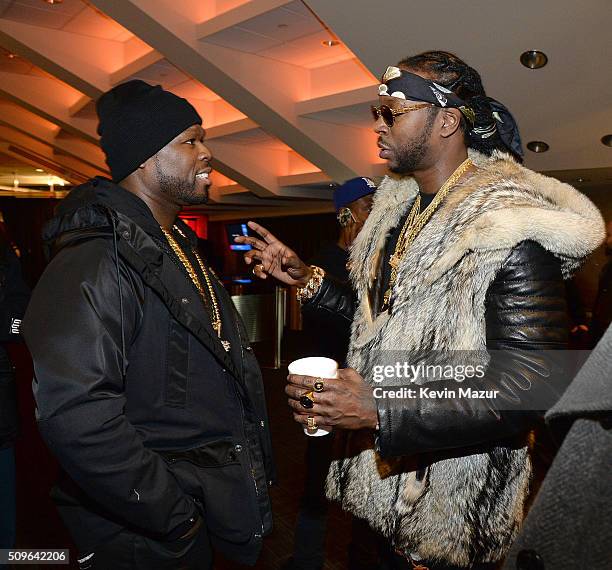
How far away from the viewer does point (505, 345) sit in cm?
136

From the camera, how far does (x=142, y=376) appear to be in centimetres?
151

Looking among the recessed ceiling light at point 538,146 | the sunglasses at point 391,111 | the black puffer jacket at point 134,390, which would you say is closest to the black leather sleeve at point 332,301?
the black puffer jacket at point 134,390

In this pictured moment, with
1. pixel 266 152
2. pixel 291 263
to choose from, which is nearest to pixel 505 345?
pixel 291 263

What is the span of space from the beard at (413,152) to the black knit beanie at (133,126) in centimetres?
77

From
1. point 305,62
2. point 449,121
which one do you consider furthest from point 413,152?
point 305,62

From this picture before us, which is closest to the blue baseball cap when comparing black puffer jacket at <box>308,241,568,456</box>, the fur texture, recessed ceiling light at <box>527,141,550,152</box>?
the fur texture

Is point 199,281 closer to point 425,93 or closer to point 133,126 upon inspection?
point 133,126

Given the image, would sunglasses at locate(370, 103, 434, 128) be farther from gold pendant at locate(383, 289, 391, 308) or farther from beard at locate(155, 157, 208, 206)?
beard at locate(155, 157, 208, 206)

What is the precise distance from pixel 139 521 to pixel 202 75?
5.99 m

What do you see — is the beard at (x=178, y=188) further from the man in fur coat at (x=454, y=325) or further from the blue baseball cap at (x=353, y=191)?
the blue baseball cap at (x=353, y=191)

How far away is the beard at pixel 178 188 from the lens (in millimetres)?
1801

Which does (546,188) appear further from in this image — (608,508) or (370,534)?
(370,534)

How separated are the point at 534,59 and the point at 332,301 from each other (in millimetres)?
3558

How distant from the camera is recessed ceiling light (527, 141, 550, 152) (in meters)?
5.80
